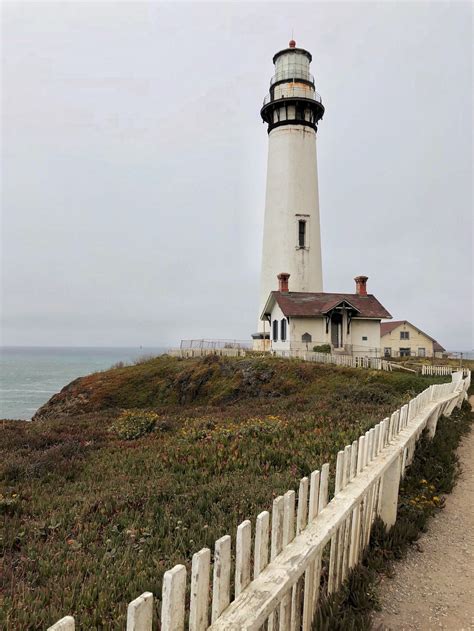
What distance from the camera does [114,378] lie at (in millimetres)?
27703

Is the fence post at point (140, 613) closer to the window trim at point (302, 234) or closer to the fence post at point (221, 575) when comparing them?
the fence post at point (221, 575)

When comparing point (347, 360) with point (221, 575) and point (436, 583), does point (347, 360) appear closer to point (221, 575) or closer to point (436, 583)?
point (436, 583)

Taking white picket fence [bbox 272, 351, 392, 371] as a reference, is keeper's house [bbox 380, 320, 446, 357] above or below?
above

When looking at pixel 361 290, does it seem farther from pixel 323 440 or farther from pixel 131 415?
pixel 323 440

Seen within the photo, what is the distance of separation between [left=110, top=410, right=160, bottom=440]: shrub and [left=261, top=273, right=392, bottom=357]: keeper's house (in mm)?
15327

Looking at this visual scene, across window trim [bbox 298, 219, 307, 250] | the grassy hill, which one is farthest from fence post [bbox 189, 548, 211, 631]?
window trim [bbox 298, 219, 307, 250]

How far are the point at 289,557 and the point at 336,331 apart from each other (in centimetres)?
2496

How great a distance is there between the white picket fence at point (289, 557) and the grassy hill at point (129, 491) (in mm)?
1174

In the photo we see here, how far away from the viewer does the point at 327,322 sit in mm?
26281

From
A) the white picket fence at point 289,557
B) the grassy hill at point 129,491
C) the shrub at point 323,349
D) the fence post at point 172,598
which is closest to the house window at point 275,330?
the shrub at point 323,349

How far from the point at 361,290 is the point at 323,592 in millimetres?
27422

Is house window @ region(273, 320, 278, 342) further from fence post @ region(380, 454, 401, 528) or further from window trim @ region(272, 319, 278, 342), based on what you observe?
fence post @ region(380, 454, 401, 528)

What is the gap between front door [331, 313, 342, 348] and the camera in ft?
87.6

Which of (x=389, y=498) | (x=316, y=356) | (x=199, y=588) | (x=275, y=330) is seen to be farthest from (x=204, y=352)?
(x=199, y=588)
